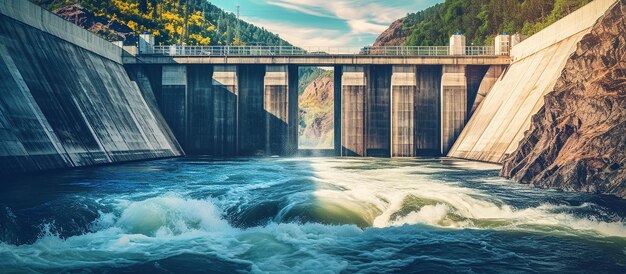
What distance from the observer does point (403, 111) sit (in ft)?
206

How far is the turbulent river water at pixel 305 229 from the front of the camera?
569 inches

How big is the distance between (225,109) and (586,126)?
4416 centimetres

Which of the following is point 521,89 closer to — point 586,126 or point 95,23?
point 586,126

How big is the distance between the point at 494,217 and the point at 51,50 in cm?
3887

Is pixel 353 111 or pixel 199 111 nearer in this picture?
pixel 353 111

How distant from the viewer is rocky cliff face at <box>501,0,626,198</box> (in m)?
25.5

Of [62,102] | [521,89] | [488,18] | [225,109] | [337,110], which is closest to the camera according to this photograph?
[62,102]

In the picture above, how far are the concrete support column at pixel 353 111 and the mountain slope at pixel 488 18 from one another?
50.1 m

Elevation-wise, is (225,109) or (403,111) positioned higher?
(225,109)

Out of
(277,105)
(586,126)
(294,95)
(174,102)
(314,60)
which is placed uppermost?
(314,60)

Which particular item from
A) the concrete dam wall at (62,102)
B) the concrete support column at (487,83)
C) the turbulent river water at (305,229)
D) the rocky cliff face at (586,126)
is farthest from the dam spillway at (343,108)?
the turbulent river water at (305,229)

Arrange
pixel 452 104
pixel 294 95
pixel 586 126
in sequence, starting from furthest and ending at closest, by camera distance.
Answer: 1. pixel 294 95
2. pixel 452 104
3. pixel 586 126

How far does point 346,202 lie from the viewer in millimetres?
22609

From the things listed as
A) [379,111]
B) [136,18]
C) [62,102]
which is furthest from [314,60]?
[136,18]
